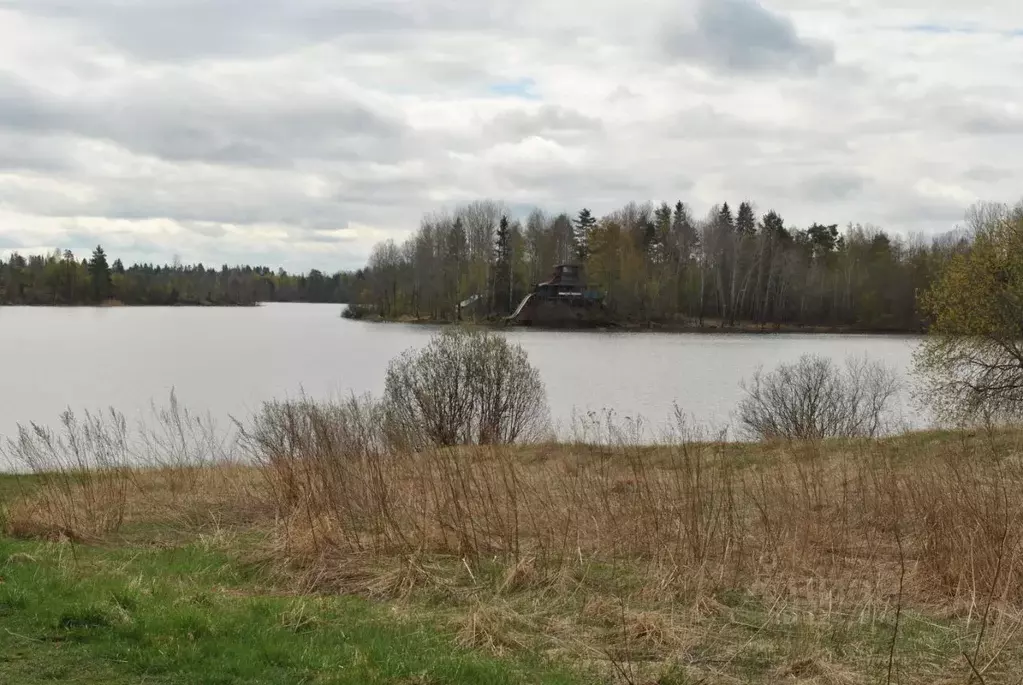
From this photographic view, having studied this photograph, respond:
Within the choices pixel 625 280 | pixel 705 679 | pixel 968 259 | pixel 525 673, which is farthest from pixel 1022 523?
pixel 625 280

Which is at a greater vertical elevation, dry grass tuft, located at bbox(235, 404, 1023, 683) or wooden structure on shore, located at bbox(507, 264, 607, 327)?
wooden structure on shore, located at bbox(507, 264, 607, 327)

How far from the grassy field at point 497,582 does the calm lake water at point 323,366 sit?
9.03 metres

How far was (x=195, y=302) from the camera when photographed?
174 metres

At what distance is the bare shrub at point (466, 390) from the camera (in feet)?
84.7

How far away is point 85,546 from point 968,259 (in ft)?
86.7

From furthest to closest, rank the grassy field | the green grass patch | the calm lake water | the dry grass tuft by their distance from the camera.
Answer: the calm lake water, the dry grass tuft, the grassy field, the green grass patch

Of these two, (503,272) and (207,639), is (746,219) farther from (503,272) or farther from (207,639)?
(207,639)

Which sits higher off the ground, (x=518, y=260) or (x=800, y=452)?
(x=518, y=260)

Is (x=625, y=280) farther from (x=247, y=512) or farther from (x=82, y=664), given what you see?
(x=82, y=664)

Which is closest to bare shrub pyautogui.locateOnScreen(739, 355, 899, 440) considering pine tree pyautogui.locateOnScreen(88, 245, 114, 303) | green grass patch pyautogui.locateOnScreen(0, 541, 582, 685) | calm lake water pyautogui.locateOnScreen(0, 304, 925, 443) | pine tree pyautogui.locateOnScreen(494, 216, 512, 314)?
calm lake water pyautogui.locateOnScreen(0, 304, 925, 443)

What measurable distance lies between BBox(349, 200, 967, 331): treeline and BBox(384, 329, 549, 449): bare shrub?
6803cm

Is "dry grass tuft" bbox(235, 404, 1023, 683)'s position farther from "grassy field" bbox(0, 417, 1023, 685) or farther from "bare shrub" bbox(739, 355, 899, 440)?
"bare shrub" bbox(739, 355, 899, 440)

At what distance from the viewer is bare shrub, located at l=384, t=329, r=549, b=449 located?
25812 millimetres

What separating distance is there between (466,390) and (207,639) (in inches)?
794
